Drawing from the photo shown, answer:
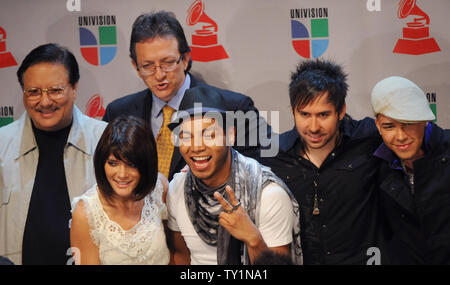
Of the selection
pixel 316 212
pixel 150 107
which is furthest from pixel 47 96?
pixel 316 212

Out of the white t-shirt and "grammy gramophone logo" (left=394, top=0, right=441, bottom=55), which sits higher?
"grammy gramophone logo" (left=394, top=0, right=441, bottom=55)

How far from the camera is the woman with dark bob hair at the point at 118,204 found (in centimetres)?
260

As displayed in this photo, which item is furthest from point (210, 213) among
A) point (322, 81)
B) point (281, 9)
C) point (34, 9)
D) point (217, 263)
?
point (34, 9)

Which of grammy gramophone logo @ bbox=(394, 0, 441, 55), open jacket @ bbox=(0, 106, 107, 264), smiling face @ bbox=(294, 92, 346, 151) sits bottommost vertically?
open jacket @ bbox=(0, 106, 107, 264)

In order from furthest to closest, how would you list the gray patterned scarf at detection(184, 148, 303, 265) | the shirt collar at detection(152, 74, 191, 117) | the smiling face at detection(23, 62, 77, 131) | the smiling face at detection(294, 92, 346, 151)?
the shirt collar at detection(152, 74, 191, 117)
the smiling face at detection(23, 62, 77, 131)
the smiling face at detection(294, 92, 346, 151)
the gray patterned scarf at detection(184, 148, 303, 265)

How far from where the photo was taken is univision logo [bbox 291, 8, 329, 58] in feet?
11.1

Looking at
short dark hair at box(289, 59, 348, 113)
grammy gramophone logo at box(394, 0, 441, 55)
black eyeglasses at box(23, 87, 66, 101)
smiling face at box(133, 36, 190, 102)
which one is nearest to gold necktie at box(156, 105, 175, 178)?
smiling face at box(133, 36, 190, 102)

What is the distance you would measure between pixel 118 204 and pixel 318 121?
1.08 meters

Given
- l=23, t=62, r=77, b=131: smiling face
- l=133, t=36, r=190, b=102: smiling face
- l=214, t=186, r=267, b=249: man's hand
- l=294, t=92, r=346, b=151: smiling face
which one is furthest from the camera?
l=133, t=36, r=190, b=102: smiling face

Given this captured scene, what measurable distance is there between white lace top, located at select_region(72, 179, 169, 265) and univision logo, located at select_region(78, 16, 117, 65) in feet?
3.92

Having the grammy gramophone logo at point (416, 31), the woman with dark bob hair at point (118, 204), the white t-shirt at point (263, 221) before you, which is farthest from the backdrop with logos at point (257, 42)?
the woman with dark bob hair at point (118, 204)

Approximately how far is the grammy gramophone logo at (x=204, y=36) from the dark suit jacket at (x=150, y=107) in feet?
0.81

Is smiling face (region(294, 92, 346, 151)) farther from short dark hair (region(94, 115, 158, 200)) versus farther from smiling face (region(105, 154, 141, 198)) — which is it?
smiling face (region(105, 154, 141, 198))

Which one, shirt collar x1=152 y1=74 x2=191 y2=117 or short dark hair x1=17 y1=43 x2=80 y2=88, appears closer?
short dark hair x1=17 y1=43 x2=80 y2=88
